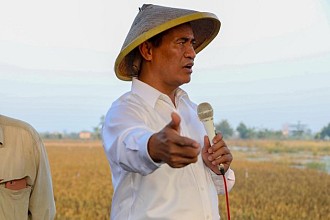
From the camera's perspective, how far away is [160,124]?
1969 mm

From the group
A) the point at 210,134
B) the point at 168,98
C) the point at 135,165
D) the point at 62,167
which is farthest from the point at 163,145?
the point at 62,167

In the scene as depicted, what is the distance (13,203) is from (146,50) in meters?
0.79

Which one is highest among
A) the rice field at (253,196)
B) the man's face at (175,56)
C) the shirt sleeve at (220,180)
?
the man's face at (175,56)

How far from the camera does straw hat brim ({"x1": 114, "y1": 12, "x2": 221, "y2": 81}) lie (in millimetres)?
1917

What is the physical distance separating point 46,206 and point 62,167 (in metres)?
17.6

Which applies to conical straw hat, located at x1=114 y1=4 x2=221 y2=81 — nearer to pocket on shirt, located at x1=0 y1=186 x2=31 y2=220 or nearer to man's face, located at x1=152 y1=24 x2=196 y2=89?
man's face, located at x1=152 y1=24 x2=196 y2=89

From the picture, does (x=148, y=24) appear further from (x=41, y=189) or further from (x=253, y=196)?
(x=253, y=196)

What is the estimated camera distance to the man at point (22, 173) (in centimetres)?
234

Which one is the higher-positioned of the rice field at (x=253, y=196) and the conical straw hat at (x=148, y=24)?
the conical straw hat at (x=148, y=24)

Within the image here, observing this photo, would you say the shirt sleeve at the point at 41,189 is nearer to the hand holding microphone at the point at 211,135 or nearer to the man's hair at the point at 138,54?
the man's hair at the point at 138,54

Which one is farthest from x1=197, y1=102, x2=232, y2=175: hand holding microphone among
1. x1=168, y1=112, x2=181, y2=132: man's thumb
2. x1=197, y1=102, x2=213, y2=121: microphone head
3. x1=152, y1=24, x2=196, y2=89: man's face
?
x1=168, y1=112, x2=181, y2=132: man's thumb

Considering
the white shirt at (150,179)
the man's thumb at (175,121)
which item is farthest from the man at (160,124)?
the man's thumb at (175,121)

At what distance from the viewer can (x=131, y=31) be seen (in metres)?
2.05

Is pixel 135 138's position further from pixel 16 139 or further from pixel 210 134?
pixel 16 139
